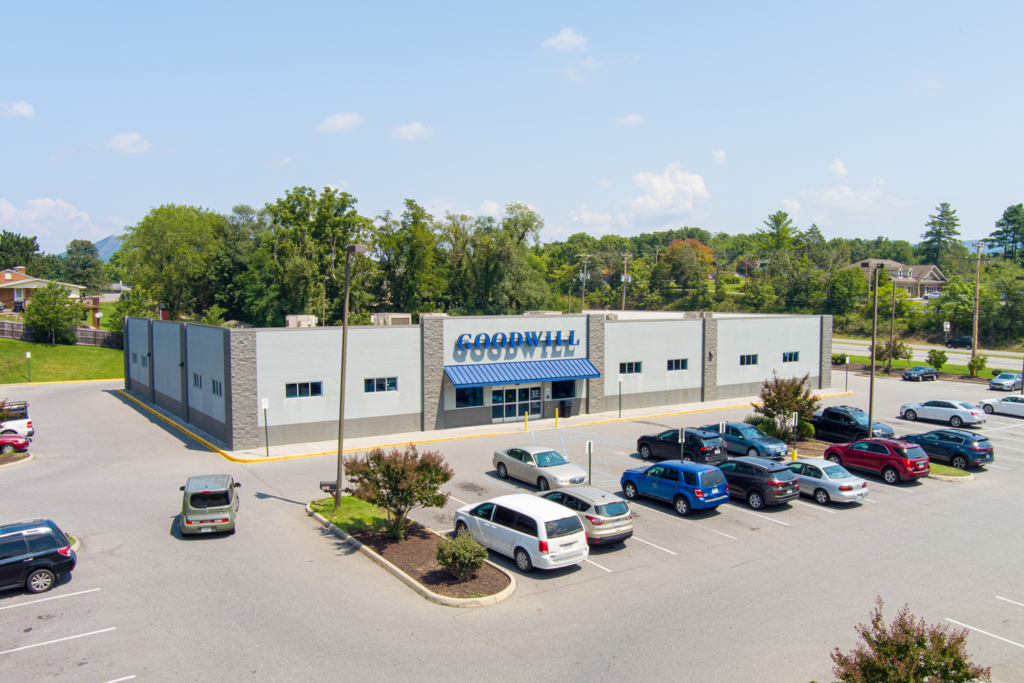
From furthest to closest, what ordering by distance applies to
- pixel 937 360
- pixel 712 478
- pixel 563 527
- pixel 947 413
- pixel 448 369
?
pixel 937 360 < pixel 947 413 < pixel 448 369 < pixel 712 478 < pixel 563 527

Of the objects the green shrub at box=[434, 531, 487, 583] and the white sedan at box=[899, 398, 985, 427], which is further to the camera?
the white sedan at box=[899, 398, 985, 427]

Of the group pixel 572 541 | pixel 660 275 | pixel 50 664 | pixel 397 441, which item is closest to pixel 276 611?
pixel 50 664

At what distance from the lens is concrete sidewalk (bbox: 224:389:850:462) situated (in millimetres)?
29250

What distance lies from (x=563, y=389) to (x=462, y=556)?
23.9 metres

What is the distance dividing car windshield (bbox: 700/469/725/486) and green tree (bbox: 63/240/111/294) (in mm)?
148856

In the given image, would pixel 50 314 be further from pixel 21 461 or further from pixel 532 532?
pixel 532 532

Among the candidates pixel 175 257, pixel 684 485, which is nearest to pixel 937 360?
pixel 684 485

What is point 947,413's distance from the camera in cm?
3681

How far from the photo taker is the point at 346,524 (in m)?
19.5

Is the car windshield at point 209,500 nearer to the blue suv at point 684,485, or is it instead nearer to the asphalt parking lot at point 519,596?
the asphalt parking lot at point 519,596

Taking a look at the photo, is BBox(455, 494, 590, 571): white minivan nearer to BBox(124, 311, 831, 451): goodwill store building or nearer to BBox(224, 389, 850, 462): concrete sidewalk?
BBox(224, 389, 850, 462): concrete sidewalk

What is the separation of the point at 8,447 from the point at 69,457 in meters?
2.83

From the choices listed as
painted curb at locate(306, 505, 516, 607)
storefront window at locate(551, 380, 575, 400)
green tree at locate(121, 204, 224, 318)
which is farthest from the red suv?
green tree at locate(121, 204, 224, 318)

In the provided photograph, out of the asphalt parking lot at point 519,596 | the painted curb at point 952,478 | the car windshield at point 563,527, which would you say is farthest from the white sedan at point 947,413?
the car windshield at point 563,527
